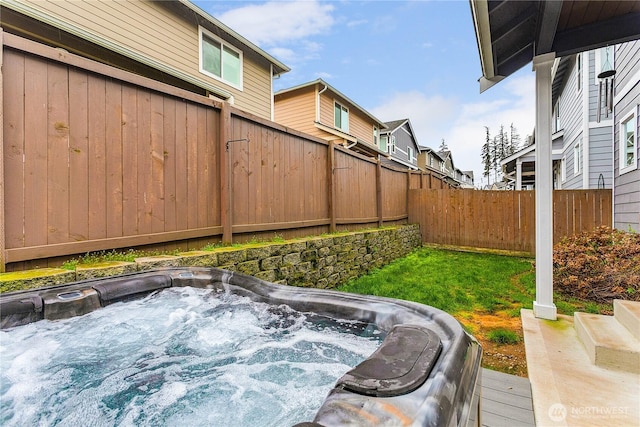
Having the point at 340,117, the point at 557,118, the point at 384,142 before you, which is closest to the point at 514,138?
the point at 384,142

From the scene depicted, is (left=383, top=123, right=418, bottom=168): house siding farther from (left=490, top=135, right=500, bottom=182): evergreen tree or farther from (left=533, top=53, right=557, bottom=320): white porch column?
(left=490, top=135, right=500, bottom=182): evergreen tree

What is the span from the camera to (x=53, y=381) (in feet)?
4.25

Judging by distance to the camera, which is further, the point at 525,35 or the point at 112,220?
the point at 525,35

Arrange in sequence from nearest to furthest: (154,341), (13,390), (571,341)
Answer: (13,390) < (154,341) < (571,341)

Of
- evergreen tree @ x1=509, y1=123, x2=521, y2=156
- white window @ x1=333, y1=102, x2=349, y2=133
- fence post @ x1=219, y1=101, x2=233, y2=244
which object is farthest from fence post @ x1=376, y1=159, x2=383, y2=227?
evergreen tree @ x1=509, y1=123, x2=521, y2=156

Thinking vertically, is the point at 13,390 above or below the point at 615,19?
below

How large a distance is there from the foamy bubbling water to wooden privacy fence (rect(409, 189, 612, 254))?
253 inches

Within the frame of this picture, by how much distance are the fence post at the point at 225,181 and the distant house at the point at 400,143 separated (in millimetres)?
13496

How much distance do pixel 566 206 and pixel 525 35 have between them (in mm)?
4656

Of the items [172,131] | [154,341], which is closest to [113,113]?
[172,131]

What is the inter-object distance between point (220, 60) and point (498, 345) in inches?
314

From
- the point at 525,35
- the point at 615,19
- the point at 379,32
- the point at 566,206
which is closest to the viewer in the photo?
the point at 615,19

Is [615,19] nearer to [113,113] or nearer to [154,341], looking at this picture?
[113,113]

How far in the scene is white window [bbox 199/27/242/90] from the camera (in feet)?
23.6
